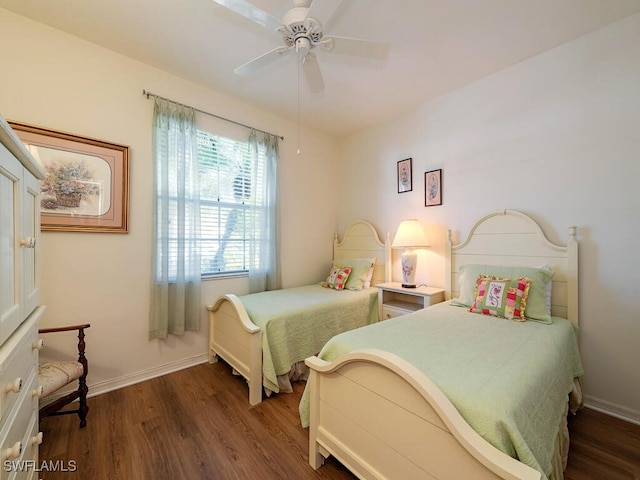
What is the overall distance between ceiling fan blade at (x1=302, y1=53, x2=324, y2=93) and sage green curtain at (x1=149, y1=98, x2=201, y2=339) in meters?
1.27

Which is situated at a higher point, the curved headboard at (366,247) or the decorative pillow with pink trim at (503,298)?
the curved headboard at (366,247)

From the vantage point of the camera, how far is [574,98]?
6.77 feet

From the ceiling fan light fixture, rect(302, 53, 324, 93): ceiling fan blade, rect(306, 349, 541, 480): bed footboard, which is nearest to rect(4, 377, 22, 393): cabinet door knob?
rect(306, 349, 541, 480): bed footboard

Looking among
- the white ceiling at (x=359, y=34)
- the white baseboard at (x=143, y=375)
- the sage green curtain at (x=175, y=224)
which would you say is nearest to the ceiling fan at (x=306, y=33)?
the white ceiling at (x=359, y=34)

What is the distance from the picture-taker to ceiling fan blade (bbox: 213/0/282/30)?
A: 4.26 feet

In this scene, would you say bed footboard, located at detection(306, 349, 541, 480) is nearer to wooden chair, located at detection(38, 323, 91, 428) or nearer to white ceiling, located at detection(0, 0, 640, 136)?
wooden chair, located at detection(38, 323, 91, 428)

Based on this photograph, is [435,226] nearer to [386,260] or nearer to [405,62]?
[386,260]

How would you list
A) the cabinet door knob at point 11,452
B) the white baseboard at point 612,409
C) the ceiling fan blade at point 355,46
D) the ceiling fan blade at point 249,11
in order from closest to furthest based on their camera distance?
the cabinet door knob at point 11,452
the ceiling fan blade at point 249,11
the ceiling fan blade at point 355,46
the white baseboard at point 612,409

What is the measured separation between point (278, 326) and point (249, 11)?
2001mm

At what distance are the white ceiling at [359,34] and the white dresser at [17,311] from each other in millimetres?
1447

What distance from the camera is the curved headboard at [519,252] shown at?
6.66 feet

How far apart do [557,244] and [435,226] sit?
100 cm

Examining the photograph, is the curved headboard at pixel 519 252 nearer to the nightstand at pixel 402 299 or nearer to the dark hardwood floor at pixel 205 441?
the nightstand at pixel 402 299

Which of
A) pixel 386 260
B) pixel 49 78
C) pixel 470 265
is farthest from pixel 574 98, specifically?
pixel 49 78
